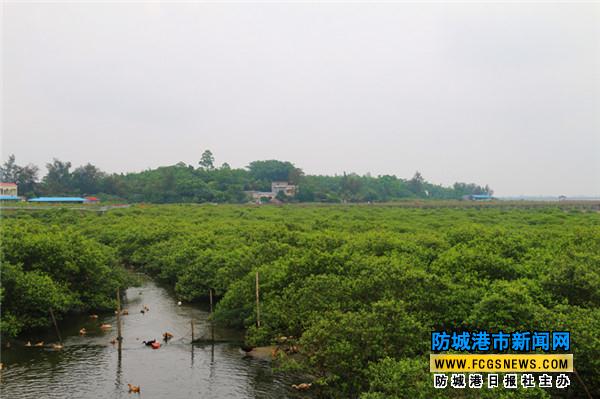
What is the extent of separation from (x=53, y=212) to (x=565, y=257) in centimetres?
6452

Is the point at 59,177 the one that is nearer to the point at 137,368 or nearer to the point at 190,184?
the point at 190,184

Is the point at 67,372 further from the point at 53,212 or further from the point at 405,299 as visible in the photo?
the point at 53,212

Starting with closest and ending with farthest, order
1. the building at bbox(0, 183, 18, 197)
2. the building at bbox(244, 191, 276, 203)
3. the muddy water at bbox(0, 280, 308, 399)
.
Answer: the muddy water at bbox(0, 280, 308, 399) < the building at bbox(0, 183, 18, 197) < the building at bbox(244, 191, 276, 203)

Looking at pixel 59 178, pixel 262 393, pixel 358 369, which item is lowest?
pixel 262 393

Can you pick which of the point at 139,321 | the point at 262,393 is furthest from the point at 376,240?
the point at 139,321

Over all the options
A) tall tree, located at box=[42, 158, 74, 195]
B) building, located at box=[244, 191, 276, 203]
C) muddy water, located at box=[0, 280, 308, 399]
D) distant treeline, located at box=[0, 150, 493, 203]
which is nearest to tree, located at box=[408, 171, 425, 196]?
distant treeline, located at box=[0, 150, 493, 203]

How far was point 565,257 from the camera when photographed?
72.4 feet

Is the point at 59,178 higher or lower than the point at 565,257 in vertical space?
higher

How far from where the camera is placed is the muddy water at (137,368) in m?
20.5

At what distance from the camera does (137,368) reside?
75.2 ft

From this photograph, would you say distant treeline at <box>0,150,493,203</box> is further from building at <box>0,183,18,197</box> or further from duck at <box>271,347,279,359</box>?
duck at <box>271,347,279,359</box>

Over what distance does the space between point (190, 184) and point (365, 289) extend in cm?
9676

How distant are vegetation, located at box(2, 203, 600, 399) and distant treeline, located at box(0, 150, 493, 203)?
72935 mm

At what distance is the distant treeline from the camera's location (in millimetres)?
112688
